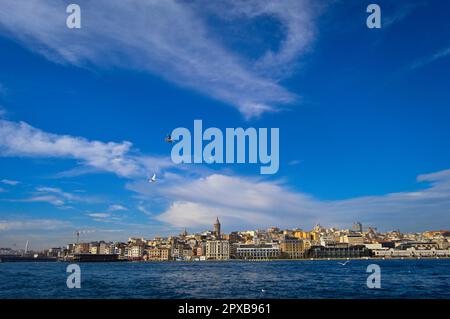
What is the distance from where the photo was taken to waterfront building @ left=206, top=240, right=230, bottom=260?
396 ft

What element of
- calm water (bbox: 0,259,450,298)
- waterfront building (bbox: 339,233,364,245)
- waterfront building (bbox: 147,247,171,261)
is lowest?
waterfront building (bbox: 147,247,171,261)

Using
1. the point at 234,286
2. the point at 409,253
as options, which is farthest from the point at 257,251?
the point at 234,286

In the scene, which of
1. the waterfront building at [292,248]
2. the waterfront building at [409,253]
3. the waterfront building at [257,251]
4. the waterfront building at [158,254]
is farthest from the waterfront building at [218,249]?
the waterfront building at [409,253]

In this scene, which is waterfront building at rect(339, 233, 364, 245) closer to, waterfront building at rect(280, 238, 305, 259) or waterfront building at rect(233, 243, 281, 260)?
waterfront building at rect(280, 238, 305, 259)

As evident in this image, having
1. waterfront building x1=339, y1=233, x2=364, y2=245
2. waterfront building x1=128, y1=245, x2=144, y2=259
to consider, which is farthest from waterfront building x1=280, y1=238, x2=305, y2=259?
waterfront building x1=128, y1=245, x2=144, y2=259

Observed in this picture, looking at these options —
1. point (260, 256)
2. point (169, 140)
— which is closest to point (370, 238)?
point (260, 256)

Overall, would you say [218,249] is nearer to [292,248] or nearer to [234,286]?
[292,248]

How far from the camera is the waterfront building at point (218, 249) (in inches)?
4754

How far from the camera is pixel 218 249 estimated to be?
121750mm

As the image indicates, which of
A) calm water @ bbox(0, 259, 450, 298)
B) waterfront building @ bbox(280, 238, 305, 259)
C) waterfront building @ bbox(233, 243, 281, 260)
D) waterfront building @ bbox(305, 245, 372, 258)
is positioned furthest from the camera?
waterfront building @ bbox(280, 238, 305, 259)

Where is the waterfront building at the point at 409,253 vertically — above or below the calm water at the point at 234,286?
below

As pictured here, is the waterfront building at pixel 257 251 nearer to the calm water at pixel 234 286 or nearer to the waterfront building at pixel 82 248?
the waterfront building at pixel 82 248

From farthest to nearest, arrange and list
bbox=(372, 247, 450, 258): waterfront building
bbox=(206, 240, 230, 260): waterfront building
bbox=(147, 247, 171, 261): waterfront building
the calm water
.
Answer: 1. bbox=(147, 247, 171, 261): waterfront building
2. bbox=(372, 247, 450, 258): waterfront building
3. bbox=(206, 240, 230, 260): waterfront building
4. the calm water
